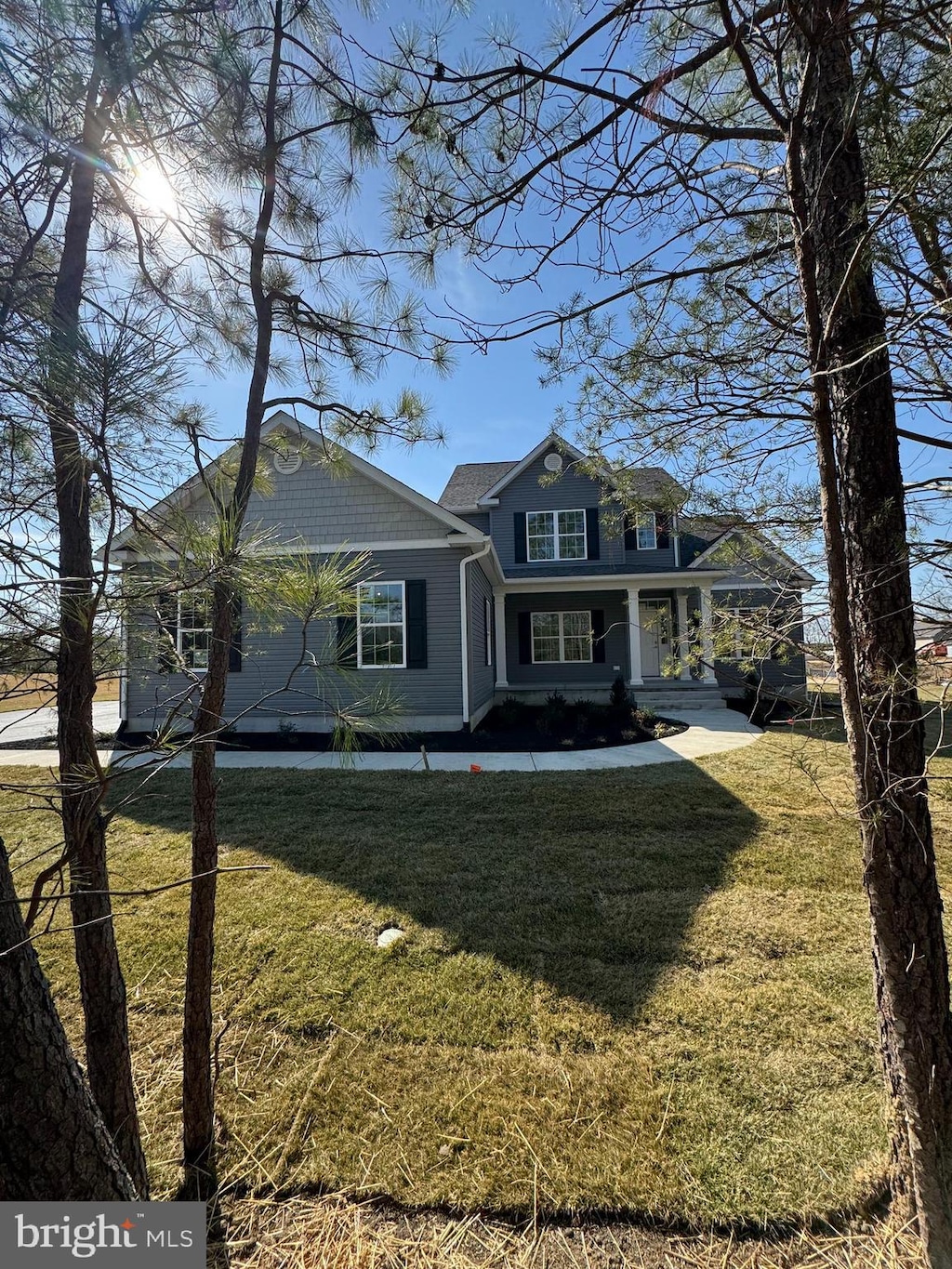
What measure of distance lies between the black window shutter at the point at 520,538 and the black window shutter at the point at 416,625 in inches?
198

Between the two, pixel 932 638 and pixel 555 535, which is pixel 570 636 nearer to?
pixel 555 535

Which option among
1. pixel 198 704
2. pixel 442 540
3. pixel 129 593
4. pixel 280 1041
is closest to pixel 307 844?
pixel 280 1041

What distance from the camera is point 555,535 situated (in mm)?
13391

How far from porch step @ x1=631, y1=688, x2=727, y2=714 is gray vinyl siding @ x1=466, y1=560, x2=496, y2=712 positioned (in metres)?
3.41

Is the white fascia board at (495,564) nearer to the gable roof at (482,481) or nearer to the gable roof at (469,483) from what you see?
the gable roof at (482,481)

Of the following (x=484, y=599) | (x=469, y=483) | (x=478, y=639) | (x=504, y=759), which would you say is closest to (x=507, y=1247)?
(x=504, y=759)

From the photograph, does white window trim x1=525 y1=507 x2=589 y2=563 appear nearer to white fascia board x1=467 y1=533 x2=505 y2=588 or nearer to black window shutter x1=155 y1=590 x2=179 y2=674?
white fascia board x1=467 y1=533 x2=505 y2=588

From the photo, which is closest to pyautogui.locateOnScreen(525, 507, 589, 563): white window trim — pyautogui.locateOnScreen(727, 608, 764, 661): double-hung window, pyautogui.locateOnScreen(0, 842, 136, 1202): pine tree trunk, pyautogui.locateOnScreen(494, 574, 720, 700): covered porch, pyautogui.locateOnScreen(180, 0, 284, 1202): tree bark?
pyautogui.locateOnScreen(494, 574, 720, 700): covered porch

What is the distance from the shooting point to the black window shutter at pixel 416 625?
9047 millimetres

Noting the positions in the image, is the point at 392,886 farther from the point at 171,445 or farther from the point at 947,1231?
the point at 171,445

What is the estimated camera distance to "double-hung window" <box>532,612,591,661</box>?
13375 mm

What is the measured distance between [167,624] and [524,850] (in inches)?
137

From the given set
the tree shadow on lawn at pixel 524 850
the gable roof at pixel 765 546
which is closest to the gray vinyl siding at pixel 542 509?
the tree shadow on lawn at pixel 524 850

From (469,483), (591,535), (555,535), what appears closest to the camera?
(591,535)
